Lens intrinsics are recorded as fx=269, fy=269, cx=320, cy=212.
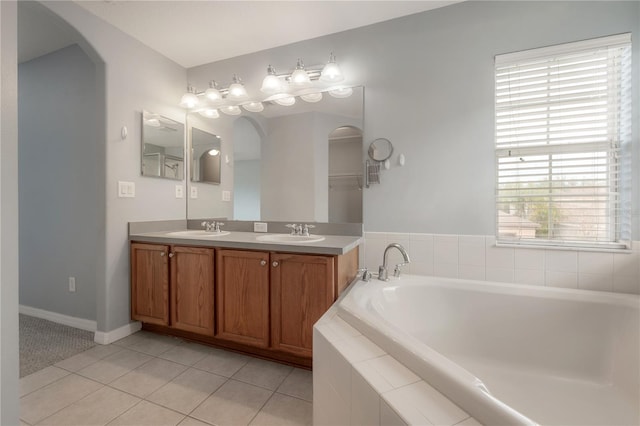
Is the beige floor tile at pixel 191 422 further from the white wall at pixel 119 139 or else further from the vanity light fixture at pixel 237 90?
the vanity light fixture at pixel 237 90

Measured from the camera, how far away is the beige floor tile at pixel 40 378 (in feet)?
4.90

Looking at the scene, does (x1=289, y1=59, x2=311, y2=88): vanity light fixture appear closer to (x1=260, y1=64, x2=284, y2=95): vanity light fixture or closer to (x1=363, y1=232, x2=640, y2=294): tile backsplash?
(x1=260, y1=64, x2=284, y2=95): vanity light fixture

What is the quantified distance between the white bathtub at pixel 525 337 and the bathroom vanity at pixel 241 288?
253 mm

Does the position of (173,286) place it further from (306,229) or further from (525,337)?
(525,337)

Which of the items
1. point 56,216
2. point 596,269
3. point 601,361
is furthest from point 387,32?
point 56,216

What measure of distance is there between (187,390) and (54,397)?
2.21ft

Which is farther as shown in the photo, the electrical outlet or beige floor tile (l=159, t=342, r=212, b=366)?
the electrical outlet

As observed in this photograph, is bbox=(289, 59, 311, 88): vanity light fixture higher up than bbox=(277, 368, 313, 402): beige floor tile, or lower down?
higher up

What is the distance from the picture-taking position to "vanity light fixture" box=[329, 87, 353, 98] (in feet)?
6.82

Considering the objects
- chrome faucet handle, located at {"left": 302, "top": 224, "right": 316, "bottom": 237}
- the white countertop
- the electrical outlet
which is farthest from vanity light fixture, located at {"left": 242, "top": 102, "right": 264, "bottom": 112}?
the white countertop

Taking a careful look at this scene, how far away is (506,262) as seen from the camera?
5.68 ft

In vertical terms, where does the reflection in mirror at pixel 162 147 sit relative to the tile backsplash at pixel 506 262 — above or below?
above

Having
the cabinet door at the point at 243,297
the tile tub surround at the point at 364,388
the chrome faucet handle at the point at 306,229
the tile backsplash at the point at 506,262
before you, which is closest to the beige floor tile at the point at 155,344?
the cabinet door at the point at 243,297

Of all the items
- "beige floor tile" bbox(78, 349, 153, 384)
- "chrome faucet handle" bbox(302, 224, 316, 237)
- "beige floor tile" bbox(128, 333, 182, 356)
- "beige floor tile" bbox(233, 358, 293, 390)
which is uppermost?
"chrome faucet handle" bbox(302, 224, 316, 237)
